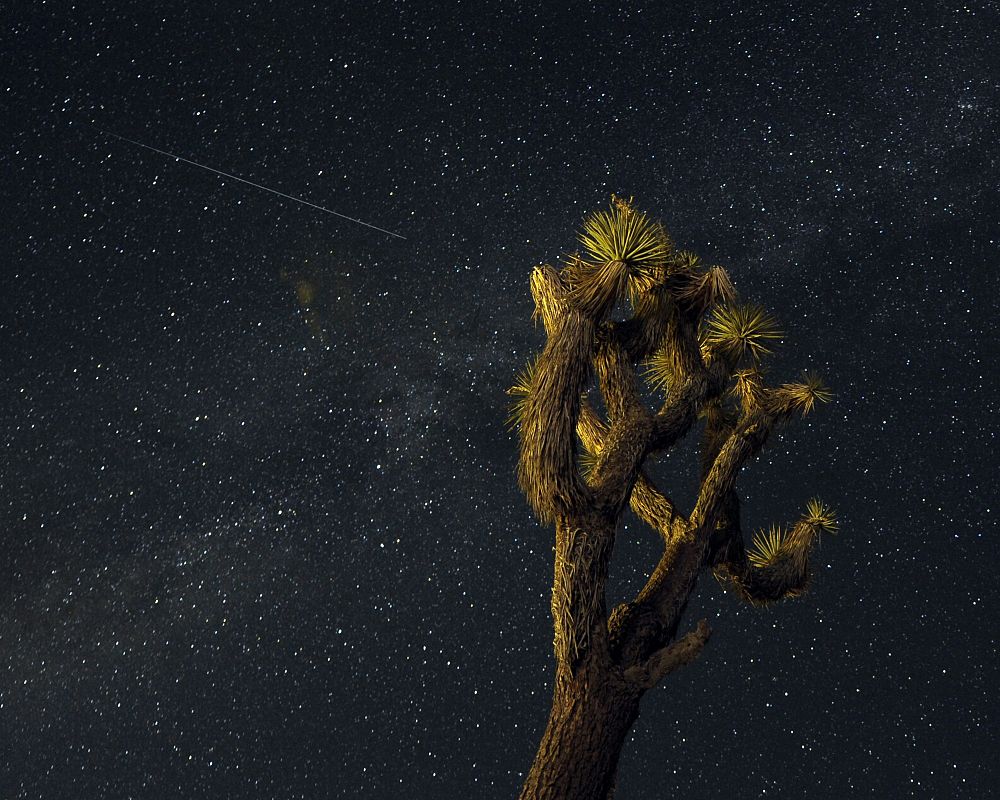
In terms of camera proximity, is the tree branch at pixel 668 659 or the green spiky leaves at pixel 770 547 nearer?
the tree branch at pixel 668 659

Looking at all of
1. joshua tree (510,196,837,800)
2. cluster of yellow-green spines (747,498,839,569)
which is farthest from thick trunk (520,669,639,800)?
cluster of yellow-green spines (747,498,839,569)

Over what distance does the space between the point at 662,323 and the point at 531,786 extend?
2.78 meters

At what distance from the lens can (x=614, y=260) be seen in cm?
614

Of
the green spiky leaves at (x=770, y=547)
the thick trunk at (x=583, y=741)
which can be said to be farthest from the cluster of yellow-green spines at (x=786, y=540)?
the thick trunk at (x=583, y=741)

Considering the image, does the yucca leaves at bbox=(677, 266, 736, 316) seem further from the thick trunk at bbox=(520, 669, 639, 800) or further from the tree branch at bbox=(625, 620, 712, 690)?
the thick trunk at bbox=(520, 669, 639, 800)

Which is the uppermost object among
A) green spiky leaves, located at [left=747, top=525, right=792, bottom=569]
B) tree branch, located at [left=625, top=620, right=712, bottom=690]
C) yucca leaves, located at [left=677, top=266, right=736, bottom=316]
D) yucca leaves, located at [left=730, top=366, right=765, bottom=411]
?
yucca leaves, located at [left=677, top=266, right=736, bottom=316]

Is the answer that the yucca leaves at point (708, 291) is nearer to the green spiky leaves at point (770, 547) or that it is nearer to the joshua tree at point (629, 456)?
the joshua tree at point (629, 456)

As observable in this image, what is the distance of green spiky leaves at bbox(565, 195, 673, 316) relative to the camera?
19.9 feet

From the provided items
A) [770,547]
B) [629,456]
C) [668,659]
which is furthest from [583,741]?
[770,547]

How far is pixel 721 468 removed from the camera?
6809 millimetres

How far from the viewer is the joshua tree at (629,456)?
5609 mm

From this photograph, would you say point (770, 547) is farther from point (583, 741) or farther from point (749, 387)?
point (583, 741)

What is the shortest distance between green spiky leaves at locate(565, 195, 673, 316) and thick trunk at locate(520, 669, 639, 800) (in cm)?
202

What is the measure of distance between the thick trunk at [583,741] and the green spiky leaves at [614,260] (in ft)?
6.62
